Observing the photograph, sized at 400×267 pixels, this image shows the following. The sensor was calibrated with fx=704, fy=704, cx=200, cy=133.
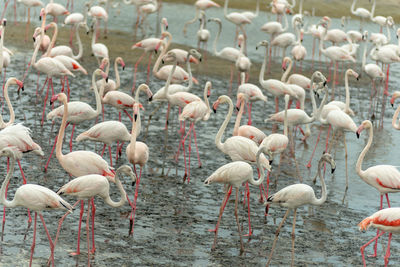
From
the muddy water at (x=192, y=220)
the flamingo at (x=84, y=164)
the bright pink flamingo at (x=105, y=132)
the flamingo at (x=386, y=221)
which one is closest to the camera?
the flamingo at (x=386, y=221)

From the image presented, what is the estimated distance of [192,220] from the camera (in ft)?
25.6

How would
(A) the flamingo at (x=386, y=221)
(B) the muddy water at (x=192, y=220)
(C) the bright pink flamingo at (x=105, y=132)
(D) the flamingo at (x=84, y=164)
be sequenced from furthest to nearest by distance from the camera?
(C) the bright pink flamingo at (x=105, y=132), (D) the flamingo at (x=84, y=164), (B) the muddy water at (x=192, y=220), (A) the flamingo at (x=386, y=221)

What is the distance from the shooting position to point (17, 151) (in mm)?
7691

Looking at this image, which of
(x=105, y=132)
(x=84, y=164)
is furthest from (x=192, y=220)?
(x=105, y=132)

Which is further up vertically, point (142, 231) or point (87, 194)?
point (87, 194)

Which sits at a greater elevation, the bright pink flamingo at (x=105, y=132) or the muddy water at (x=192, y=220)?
the bright pink flamingo at (x=105, y=132)

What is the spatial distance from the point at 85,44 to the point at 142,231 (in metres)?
9.90

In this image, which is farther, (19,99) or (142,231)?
(19,99)

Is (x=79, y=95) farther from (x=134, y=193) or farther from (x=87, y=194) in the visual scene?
(x=87, y=194)

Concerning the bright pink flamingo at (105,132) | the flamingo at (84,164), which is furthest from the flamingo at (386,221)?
the bright pink flamingo at (105,132)

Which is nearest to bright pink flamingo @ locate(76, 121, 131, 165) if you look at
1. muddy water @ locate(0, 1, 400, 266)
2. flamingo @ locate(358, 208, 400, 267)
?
muddy water @ locate(0, 1, 400, 266)

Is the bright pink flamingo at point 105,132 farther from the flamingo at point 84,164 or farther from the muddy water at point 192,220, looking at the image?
the flamingo at point 84,164

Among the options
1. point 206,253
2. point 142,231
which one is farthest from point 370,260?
point 142,231

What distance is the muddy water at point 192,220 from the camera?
6.87m
